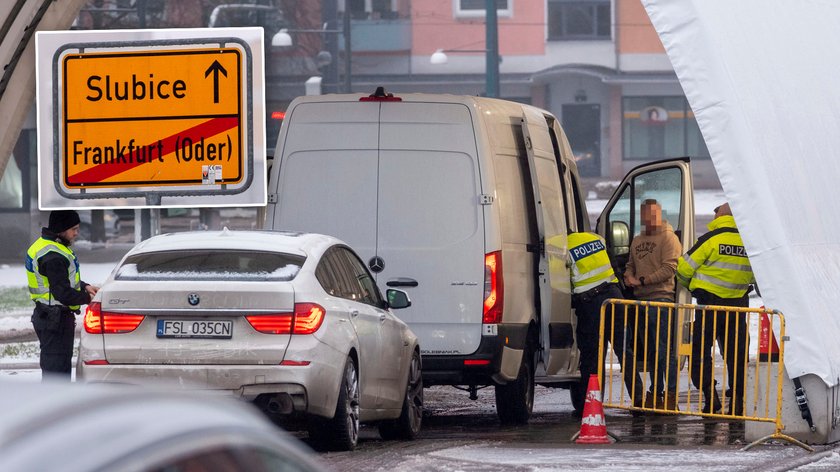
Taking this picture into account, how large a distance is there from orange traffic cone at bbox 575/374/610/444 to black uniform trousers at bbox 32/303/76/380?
3385 millimetres

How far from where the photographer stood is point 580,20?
56594 millimetres

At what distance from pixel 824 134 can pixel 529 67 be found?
4521 centimetres

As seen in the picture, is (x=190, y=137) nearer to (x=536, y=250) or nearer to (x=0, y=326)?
(x=536, y=250)

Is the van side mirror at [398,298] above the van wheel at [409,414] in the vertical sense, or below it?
above

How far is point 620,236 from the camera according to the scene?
43.3 feet

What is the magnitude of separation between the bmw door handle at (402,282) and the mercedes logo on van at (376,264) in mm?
119

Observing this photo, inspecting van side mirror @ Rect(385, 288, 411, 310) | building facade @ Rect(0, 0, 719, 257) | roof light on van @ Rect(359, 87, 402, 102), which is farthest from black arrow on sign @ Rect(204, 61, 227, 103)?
building facade @ Rect(0, 0, 719, 257)

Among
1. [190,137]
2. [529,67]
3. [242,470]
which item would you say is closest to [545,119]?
[190,137]

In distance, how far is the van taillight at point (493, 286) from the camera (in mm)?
10406

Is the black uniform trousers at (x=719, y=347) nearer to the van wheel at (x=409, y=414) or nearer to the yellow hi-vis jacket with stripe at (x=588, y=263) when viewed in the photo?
the yellow hi-vis jacket with stripe at (x=588, y=263)

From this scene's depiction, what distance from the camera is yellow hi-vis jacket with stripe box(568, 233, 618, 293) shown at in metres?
11.4

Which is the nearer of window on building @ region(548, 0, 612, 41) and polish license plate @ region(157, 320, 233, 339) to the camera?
polish license plate @ region(157, 320, 233, 339)

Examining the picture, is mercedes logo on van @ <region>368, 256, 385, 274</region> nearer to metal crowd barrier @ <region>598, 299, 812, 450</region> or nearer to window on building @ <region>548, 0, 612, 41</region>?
metal crowd barrier @ <region>598, 299, 812, 450</region>

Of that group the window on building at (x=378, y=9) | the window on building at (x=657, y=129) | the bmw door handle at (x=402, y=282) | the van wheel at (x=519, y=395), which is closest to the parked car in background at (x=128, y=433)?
the bmw door handle at (x=402, y=282)
